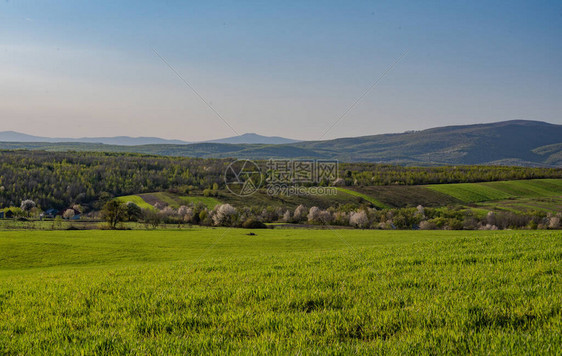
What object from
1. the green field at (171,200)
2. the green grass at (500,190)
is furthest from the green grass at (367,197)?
the green field at (171,200)

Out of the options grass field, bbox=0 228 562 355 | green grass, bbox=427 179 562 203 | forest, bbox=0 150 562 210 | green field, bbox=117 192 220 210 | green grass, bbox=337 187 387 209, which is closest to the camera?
grass field, bbox=0 228 562 355

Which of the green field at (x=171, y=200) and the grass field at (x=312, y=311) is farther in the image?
the green field at (x=171, y=200)

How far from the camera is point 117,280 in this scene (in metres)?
10.7

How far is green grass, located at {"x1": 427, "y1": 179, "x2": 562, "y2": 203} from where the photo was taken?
97438 millimetres

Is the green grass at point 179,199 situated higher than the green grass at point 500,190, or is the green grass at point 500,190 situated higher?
the green grass at point 500,190

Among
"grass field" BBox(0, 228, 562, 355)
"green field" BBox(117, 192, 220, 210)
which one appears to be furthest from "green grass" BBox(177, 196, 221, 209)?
"grass field" BBox(0, 228, 562, 355)

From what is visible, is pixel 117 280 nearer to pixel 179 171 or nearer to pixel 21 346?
pixel 21 346

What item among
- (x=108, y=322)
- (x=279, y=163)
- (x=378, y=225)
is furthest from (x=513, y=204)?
(x=108, y=322)

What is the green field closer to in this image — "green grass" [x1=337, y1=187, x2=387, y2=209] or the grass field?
"green grass" [x1=337, y1=187, x2=387, y2=209]

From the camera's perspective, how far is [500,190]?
102 m

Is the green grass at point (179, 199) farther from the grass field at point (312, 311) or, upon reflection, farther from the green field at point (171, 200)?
the grass field at point (312, 311)

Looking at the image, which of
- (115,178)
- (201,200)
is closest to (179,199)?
(201,200)

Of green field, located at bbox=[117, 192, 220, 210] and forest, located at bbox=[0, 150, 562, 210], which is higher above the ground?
forest, located at bbox=[0, 150, 562, 210]

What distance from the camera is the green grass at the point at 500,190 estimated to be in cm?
9744
